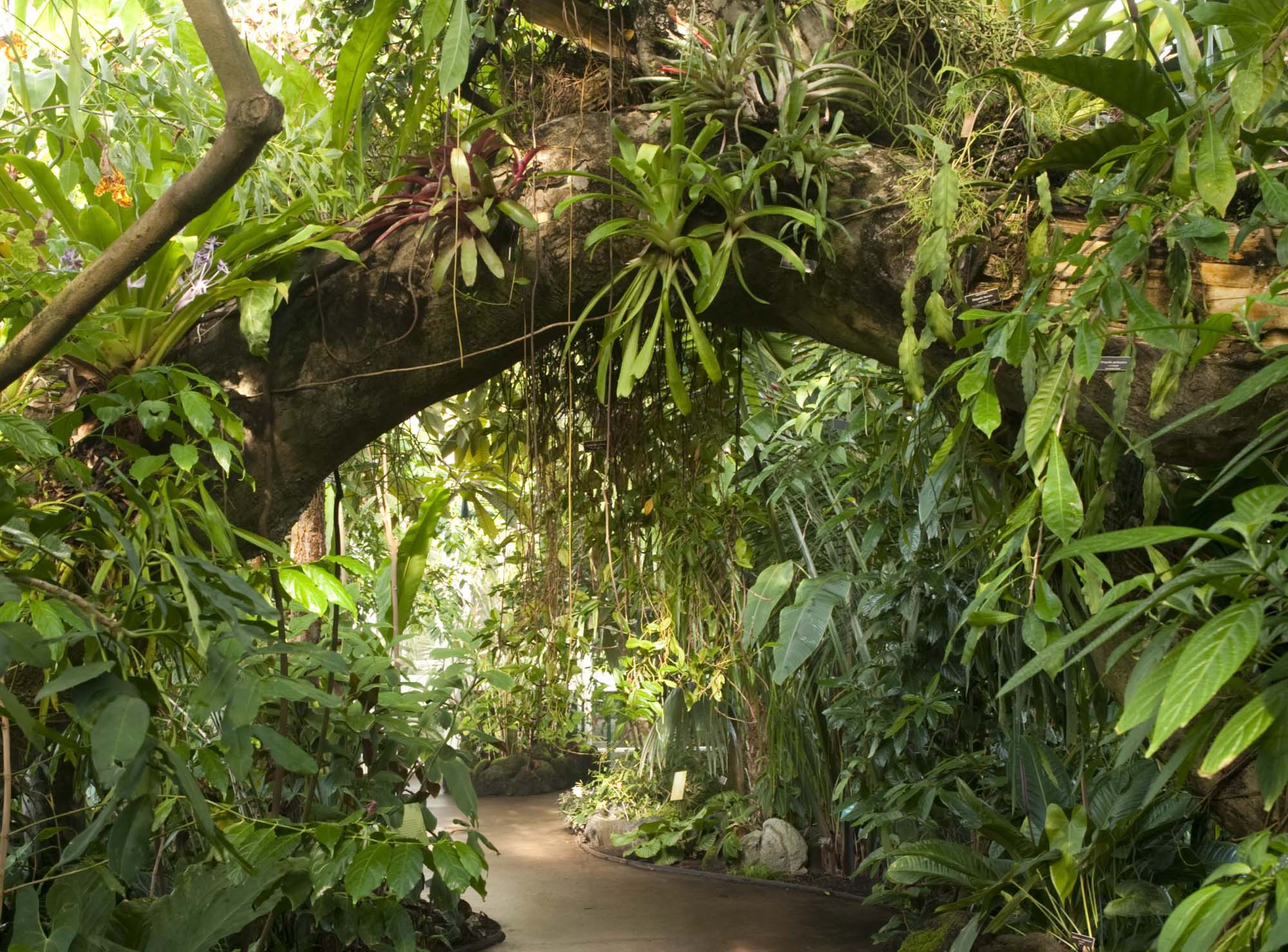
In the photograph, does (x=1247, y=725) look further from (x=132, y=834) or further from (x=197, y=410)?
(x=197, y=410)

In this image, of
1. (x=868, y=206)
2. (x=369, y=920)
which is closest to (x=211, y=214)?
(x=868, y=206)

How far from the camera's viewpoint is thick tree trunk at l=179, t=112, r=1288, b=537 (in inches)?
73.2

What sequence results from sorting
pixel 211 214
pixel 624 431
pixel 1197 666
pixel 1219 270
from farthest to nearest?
pixel 624 431 → pixel 211 214 → pixel 1219 270 → pixel 1197 666

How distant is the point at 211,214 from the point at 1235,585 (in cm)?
168

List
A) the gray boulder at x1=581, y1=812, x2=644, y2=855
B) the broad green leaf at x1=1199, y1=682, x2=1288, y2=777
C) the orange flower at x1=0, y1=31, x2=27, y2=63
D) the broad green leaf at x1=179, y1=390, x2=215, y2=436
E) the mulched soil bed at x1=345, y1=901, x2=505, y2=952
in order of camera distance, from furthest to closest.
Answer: the gray boulder at x1=581, y1=812, x2=644, y2=855
the mulched soil bed at x1=345, y1=901, x2=505, y2=952
the broad green leaf at x1=179, y1=390, x2=215, y2=436
the orange flower at x1=0, y1=31, x2=27, y2=63
the broad green leaf at x1=1199, y1=682, x2=1288, y2=777

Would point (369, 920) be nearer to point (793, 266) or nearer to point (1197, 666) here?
point (793, 266)

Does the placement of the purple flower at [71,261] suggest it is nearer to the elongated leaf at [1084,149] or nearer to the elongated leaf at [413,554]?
the elongated leaf at [413,554]

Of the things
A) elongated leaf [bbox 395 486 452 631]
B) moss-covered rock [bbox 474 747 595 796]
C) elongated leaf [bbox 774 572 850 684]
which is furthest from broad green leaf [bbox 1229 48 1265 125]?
moss-covered rock [bbox 474 747 595 796]

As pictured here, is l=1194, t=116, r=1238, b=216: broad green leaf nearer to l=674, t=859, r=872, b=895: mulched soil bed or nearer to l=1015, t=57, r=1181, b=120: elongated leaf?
l=1015, t=57, r=1181, b=120: elongated leaf

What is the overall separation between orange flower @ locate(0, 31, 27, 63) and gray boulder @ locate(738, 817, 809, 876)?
4.51 m

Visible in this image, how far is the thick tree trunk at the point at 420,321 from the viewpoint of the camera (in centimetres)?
186

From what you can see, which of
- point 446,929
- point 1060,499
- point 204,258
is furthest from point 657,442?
point 446,929

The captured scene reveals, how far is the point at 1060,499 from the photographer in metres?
1.10

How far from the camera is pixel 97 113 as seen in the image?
69.6 inches
